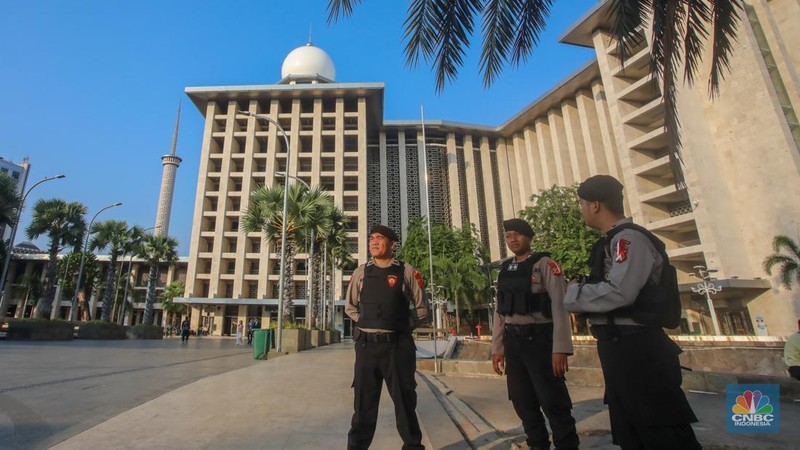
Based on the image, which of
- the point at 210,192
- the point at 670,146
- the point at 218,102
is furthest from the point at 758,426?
the point at 218,102

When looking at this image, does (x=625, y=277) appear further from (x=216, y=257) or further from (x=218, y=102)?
(x=218, y=102)

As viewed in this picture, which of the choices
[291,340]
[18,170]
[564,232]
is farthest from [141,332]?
[18,170]

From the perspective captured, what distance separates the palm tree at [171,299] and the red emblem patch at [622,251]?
63.6 m

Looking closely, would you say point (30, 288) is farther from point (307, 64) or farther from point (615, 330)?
point (615, 330)

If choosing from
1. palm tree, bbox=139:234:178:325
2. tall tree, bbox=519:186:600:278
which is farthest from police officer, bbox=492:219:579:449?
palm tree, bbox=139:234:178:325

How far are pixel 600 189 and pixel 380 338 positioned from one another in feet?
5.55

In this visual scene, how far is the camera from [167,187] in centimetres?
7031

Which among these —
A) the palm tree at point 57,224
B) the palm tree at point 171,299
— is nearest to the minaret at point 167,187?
the palm tree at point 171,299

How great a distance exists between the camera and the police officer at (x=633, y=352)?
1.68 meters

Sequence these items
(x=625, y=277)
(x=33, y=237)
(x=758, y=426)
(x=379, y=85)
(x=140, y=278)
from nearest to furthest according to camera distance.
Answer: (x=625, y=277) → (x=758, y=426) → (x=33, y=237) → (x=379, y=85) → (x=140, y=278)

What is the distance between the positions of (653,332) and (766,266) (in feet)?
103

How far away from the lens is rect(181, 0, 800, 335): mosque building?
2625 cm

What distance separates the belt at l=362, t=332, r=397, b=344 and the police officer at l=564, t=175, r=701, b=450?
1253 millimetres

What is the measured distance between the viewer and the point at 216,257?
1799 inches
